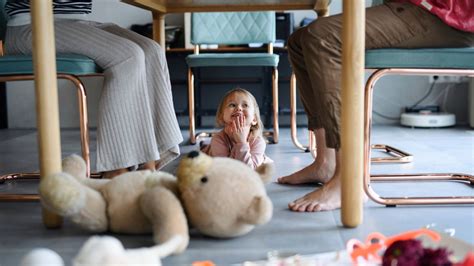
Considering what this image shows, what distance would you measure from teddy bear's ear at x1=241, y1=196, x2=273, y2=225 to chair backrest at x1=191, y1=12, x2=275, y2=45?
2.14 metres

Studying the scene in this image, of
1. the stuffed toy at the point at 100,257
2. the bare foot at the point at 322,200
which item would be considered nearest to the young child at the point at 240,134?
the bare foot at the point at 322,200

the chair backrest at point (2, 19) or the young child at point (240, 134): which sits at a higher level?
the chair backrest at point (2, 19)

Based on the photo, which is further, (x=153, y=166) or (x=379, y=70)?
(x=153, y=166)

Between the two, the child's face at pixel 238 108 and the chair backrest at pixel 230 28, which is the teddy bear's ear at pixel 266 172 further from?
the chair backrest at pixel 230 28

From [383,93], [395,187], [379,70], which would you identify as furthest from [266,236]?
[383,93]

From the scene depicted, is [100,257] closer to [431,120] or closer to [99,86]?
[431,120]

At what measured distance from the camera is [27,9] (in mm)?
1663

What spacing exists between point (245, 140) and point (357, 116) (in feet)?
2.98

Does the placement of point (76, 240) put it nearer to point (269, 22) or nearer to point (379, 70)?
point (379, 70)

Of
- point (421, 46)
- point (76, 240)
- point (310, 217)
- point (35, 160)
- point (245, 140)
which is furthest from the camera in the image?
point (35, 160)

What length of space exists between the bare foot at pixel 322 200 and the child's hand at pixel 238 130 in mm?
639

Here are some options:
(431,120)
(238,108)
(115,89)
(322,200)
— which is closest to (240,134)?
(238,108)

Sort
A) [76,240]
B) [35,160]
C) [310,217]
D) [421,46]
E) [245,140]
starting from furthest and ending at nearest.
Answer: [35,160]
[245,140]
[421,46]
[310,217]
[76,240]

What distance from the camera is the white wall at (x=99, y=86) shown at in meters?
4.04
